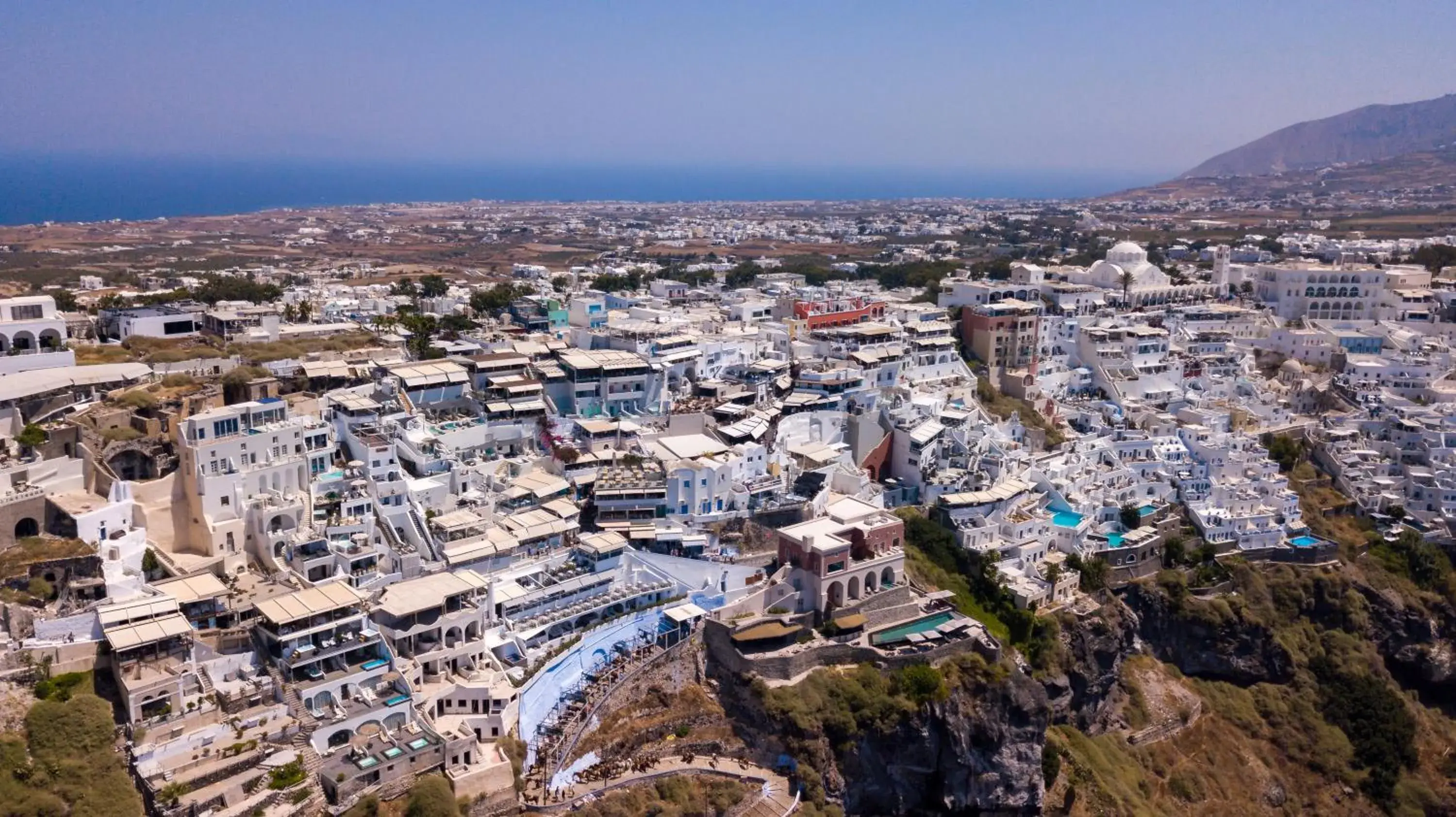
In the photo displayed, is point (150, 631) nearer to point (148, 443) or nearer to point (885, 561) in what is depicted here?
point (148, 443)

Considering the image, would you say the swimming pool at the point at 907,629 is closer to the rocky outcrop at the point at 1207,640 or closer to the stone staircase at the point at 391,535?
the rocky outcrop at the point at 1207,640

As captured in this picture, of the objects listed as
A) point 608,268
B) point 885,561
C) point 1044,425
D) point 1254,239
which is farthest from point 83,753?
point 1254,239

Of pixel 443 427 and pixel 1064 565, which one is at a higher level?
pixel 443 427

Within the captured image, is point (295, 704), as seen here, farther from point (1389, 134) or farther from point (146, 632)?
point (1389, 134)

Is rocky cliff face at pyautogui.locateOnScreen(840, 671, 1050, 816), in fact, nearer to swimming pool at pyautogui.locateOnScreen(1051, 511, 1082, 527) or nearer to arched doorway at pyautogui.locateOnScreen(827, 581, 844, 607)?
arched doorway at pyautogui.locateOnScreen(827, 581, 844, 607)

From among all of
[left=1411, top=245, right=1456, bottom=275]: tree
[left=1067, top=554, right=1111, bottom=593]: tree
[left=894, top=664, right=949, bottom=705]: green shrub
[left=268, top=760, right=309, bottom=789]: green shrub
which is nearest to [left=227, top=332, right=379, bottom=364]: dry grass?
[left=268, top=760, right=309, bottom=789]: green shrub
